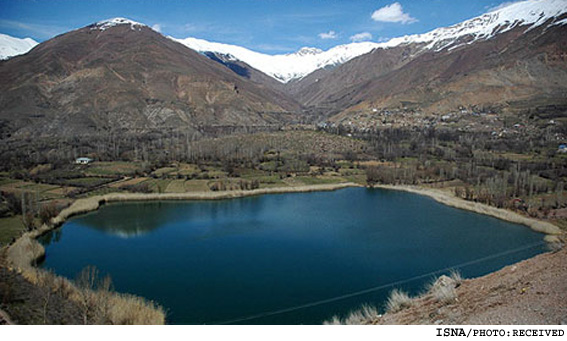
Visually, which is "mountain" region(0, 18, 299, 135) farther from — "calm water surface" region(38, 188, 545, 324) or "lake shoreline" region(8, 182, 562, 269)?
"calm water surface" region(38, 188, 545, 324)

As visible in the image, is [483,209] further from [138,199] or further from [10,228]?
[10,228]

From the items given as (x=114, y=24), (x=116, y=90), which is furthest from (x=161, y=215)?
(x=114, y=24)

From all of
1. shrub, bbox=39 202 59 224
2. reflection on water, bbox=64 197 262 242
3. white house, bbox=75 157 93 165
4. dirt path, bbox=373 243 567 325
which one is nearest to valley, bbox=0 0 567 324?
shrub, bbox=39 202 59 224

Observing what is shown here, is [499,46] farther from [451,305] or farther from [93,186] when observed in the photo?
[451,305]

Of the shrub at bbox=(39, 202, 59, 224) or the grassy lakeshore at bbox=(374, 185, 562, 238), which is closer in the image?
the grassy lakeshore at bbox=(374, 185, 562, 238)

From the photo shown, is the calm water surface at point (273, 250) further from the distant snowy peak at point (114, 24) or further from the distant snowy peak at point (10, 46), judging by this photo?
→ the distant snowy peak at point (10, 46)

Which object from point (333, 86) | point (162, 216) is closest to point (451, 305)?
point (162, 216)
